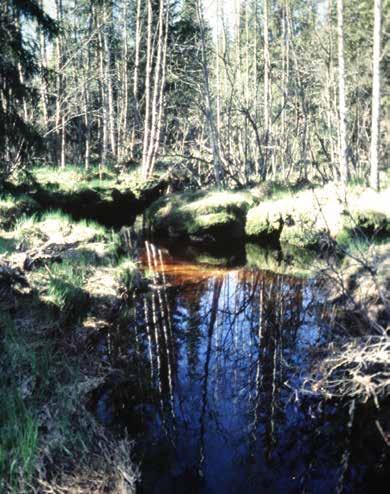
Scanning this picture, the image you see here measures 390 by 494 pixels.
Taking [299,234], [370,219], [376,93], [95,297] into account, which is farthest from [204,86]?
[95,297]

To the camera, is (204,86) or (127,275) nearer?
(127,275)

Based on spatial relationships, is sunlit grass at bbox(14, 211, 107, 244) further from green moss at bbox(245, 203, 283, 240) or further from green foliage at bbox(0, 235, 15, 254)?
green moss at bbox(245, 203, 283, 240)

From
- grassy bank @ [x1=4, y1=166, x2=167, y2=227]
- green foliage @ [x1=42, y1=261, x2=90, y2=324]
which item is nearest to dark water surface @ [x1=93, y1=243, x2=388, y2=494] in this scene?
green foliage @ [x1=42, y1=261, x2=90, y2=324]

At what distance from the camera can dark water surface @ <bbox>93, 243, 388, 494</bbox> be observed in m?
3.65

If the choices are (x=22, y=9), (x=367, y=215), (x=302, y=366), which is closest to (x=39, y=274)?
(x=302, y=366)

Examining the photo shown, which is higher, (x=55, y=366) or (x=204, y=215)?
(x=204, y=215)

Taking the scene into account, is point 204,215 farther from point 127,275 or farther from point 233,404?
point 233,404

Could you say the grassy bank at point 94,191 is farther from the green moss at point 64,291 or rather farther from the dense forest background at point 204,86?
the green moss at point 64,291

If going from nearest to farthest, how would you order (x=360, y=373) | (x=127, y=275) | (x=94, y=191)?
(x=360, y=373), (x=127, y=275), (x=94, y=191)

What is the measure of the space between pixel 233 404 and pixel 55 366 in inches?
71.8

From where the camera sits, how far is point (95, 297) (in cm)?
664

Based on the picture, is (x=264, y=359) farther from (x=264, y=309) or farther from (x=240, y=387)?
(x=264, y=309)

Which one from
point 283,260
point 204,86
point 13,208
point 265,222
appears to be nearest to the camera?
point 283,260

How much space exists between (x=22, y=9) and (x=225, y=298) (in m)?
5.54
